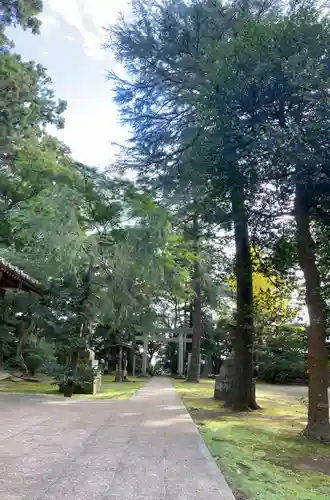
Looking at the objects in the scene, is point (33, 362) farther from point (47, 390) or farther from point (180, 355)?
point (180, 355)

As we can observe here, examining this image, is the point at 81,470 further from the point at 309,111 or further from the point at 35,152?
the point at 35,152

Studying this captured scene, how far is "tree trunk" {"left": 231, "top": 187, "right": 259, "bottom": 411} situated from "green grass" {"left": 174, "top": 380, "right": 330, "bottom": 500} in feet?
1.26

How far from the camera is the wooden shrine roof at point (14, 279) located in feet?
21.6

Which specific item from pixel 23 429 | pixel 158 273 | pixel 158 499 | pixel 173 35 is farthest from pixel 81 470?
pixel 173 35

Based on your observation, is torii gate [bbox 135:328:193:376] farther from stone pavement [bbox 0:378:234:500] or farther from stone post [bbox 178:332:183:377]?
stone pavement [bbox 0:378:234:500]

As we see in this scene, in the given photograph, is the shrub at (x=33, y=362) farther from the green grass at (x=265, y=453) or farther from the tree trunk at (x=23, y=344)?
the green grass at (x=265, y=453)

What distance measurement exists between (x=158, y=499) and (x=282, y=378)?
1771 centimetres

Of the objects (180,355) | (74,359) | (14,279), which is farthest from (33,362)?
(14,279)

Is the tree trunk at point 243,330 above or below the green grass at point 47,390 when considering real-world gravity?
above

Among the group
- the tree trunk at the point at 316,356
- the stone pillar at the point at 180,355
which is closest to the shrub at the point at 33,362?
the stone pillar at the point at 180,355

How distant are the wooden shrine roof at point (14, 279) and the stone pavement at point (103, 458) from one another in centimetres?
222

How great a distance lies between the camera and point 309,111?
567cm

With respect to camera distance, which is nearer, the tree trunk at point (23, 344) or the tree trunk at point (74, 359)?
the tree trunk at point (74, 359)

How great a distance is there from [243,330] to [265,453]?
4145 mm
